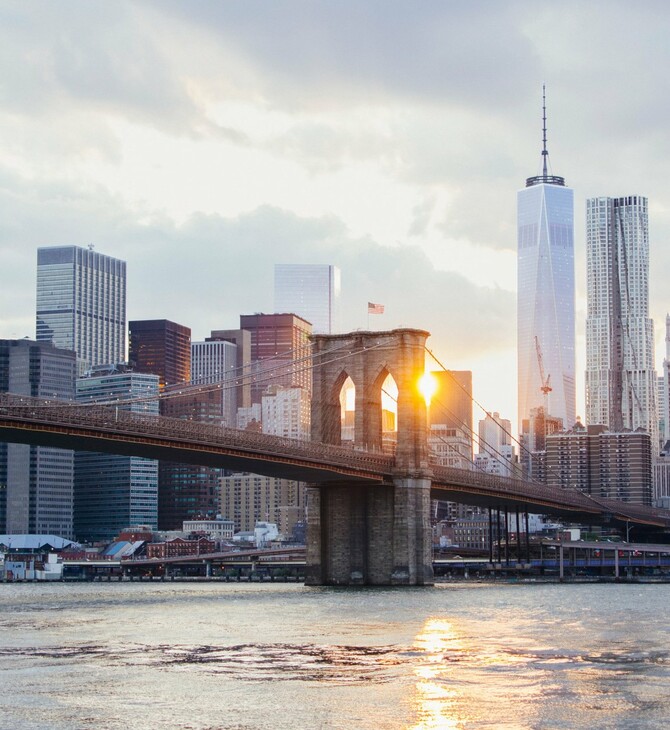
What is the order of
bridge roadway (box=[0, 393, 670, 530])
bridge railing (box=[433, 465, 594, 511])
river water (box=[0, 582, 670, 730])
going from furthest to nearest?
bridge railing (box=[433, 465, 594, 511]) < bridge roadway (box=[0, 393, 670, 530]) < river water (box=[0, 582, 670, 730])

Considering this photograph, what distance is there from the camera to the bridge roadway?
66188 mm

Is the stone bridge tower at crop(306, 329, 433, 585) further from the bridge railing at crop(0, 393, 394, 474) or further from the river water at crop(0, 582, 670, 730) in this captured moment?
the river water at crop(0, 582, 670, 730)

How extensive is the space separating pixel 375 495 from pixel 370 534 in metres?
2.38

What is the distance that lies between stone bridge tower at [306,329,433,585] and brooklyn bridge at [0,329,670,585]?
6 cm

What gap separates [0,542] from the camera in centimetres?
19750

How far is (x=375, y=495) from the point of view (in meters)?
90.6

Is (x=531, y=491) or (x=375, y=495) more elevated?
(x=531, y=491)

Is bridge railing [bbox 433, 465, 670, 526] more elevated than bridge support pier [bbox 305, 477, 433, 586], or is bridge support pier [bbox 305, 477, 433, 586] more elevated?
bridge railing [bbox 433, 465, 670, 526]

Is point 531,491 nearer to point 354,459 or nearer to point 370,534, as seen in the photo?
point 370,534

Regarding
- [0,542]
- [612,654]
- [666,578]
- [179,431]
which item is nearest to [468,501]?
[666,578]

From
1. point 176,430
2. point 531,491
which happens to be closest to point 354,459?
point 176,430

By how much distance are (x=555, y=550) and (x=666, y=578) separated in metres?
39.0

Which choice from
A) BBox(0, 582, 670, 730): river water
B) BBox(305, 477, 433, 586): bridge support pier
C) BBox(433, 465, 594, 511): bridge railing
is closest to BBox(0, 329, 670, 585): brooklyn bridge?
BBox(305, 477, 433, 586): bridge support pier

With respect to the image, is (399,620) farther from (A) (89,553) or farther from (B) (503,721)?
(A) (89,553)
